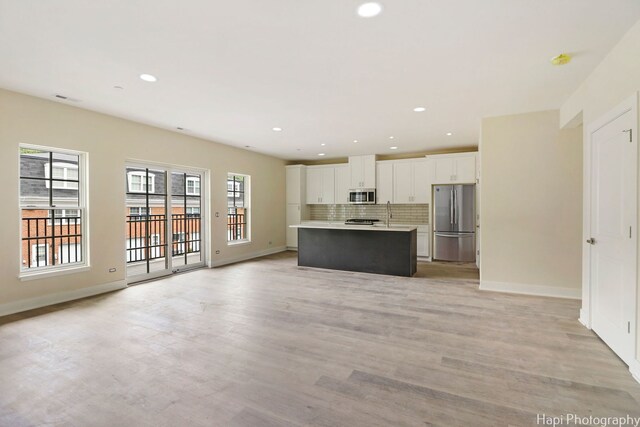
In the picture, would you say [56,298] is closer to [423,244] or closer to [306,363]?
[306,363]

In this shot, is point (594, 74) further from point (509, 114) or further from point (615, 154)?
point (509, 114)

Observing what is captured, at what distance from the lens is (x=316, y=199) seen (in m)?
8.90

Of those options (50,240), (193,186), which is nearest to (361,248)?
(193,186)

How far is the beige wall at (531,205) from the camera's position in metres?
4.25

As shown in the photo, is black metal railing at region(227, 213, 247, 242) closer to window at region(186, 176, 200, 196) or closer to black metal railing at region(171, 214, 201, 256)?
black metal railing at region(171, 214, 201, 256)

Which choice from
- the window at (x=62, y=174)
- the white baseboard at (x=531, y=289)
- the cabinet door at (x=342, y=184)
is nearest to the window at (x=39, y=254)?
the window at (x=62, y=174)

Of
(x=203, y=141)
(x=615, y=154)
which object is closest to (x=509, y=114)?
(x=615, y=154)

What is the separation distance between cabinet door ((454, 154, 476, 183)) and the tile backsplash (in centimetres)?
115

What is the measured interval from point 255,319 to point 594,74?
4.42 metres

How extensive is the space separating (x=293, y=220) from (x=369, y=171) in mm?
2618

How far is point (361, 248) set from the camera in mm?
5969

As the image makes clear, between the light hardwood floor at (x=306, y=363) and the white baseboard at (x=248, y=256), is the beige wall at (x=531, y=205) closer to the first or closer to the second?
the light hardwood floor at (x=306, y=363)

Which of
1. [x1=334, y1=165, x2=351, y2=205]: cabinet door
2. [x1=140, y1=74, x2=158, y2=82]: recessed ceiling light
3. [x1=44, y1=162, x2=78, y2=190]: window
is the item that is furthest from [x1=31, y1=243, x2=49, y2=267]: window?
[x1=334, y1=165, x2=351, y2=205]: cabinet door

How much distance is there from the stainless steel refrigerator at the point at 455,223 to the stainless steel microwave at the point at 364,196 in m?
1.58
